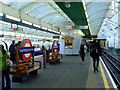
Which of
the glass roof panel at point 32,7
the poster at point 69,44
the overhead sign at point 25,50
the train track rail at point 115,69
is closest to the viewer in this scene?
the overhead sign at point 25,50

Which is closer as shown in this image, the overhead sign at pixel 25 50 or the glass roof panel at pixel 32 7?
the overhead sign at pixel 25 50

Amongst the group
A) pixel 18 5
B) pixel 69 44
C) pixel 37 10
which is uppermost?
pixel 37 10

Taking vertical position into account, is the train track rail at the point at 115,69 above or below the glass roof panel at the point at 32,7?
below

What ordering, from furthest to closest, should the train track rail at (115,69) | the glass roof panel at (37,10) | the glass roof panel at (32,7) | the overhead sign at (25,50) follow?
the glass roof panel at (37,10), the glass roof panel at (32,7), the train track rail at (115,69), the overhead sign at (25,50)

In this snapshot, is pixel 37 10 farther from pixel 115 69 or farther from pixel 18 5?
pixel 115 69

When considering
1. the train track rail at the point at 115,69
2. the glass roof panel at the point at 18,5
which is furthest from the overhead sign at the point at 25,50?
the train track rail at the point at 115,69

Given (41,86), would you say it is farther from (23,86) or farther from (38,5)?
(38,5)

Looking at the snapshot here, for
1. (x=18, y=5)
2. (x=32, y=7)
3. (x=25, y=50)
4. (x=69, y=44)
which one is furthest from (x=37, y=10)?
(x=69, y=44)

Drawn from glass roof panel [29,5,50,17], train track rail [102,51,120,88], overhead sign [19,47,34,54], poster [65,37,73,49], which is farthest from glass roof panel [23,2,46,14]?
train track rail [102,51,120,88]

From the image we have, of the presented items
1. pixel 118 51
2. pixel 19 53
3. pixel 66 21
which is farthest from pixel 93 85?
pixel 118 51

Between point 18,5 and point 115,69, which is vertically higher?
point 18,5

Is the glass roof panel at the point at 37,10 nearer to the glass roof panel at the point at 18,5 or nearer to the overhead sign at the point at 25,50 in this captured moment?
the glass roof panel at the point at 18,5

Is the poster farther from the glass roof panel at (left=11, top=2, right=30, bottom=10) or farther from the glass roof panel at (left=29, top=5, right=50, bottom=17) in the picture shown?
the glass roof panel at (left=11, top=2, right=30, bottom=10)

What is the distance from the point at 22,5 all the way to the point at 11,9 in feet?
2.70
